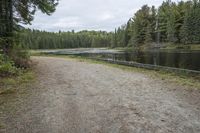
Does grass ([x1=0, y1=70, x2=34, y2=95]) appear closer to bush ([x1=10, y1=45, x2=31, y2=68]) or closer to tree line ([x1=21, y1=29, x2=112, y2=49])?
bush ([x1=10, y1=45, x2=31, y2=68])

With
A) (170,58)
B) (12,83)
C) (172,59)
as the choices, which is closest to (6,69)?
(12,83)

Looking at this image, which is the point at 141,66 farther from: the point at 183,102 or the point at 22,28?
the point at 183,102

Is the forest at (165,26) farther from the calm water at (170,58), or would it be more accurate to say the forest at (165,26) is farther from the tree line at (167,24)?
the calm water at (170,58)

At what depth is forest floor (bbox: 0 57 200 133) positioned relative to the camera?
5.61 metres

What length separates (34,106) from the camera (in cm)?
735

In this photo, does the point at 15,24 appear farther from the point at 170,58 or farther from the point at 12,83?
the point at 170,58

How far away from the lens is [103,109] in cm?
695

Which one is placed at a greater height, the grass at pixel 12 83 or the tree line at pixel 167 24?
the tree line at pixel 167 24

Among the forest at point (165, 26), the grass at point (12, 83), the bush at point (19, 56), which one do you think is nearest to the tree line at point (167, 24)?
the forest at point (165, 26)

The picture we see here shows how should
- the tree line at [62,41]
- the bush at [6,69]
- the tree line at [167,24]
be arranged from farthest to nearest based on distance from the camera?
the tree line at [62,41], the tree line at [167,24], the bush at [6,69]

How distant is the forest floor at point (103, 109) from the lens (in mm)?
5613

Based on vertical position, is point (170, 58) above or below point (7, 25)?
below

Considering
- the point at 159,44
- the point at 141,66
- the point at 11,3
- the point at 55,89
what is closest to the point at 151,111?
the point at 55,89

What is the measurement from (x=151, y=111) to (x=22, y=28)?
571 inches
